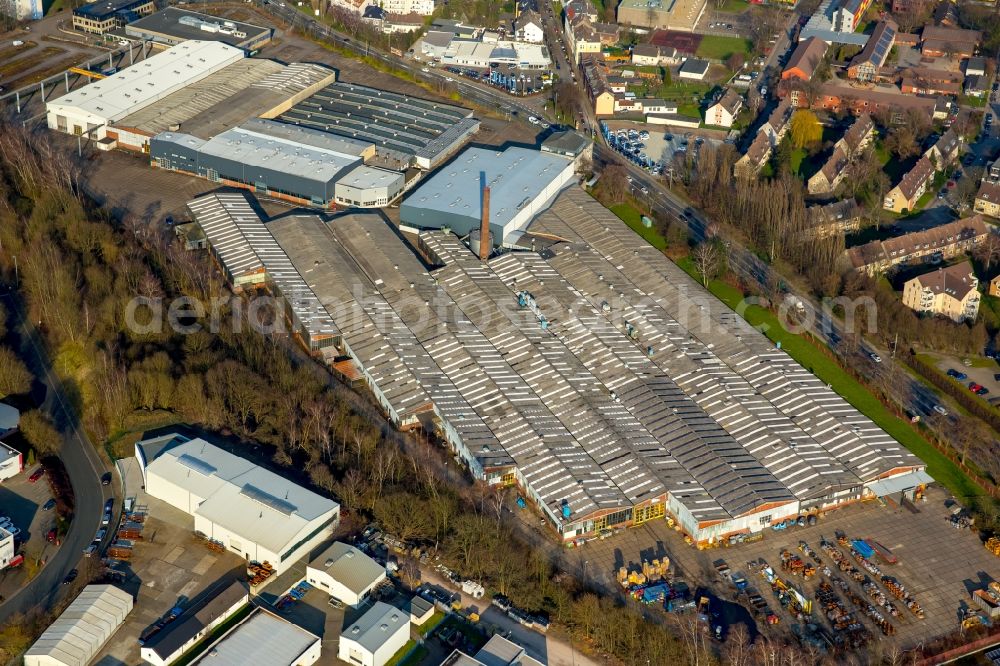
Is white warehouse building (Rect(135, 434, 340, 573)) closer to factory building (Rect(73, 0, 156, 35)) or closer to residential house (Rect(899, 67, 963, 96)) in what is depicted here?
factory building (Rect(73, 0, 156, 35))

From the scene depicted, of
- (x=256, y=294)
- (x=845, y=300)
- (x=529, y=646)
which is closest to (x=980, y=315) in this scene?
(x=845, y=300)

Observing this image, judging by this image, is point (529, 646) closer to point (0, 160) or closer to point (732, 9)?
point (0, 160)

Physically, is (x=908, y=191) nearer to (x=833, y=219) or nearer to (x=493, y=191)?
(x=833, y=219)

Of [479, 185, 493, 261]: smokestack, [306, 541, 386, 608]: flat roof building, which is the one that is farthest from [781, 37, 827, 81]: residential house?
[306, 541, 386, 608]: flat roof building

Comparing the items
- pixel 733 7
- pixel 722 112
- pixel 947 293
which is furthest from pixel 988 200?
pixel 733 7

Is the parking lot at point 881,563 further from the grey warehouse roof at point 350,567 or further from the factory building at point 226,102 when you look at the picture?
the factory building at point 226,102
